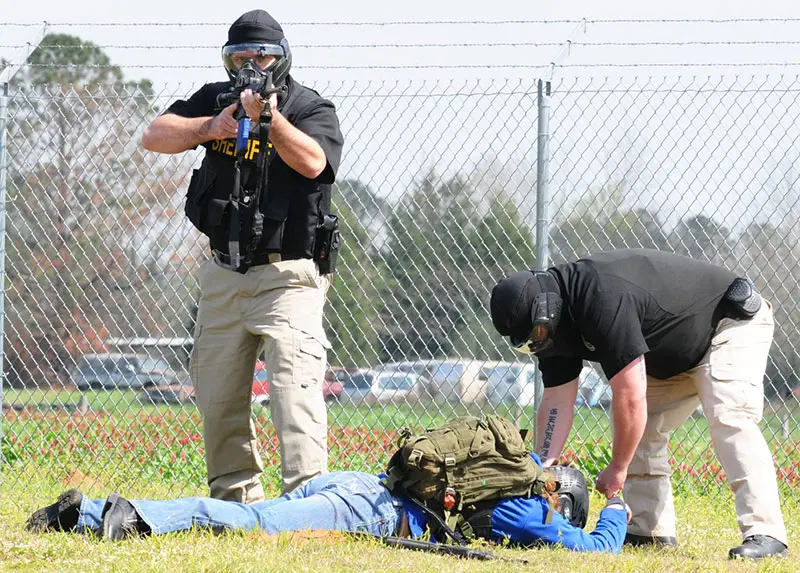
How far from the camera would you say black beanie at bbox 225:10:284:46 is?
174 inches

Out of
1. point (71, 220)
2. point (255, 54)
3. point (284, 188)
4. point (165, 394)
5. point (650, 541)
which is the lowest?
point (650, 541)

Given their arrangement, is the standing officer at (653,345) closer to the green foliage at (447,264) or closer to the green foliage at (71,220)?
the green foliage at (447,264)

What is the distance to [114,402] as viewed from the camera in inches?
251

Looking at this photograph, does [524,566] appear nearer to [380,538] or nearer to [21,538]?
[380,538]

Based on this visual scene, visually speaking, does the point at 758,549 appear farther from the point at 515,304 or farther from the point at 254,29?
the point at 254,29

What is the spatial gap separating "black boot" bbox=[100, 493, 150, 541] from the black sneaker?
0.44 ft

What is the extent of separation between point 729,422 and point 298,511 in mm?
1662

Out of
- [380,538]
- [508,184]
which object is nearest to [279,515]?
[380,538]

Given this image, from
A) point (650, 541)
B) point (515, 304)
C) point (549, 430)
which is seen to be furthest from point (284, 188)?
point (650, 541)

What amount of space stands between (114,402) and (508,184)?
266cm

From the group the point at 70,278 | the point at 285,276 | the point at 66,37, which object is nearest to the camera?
the point at 285,276

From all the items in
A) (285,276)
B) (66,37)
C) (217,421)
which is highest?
(66,37)

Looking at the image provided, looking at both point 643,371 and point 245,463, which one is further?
point 245,463

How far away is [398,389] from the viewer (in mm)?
5766
